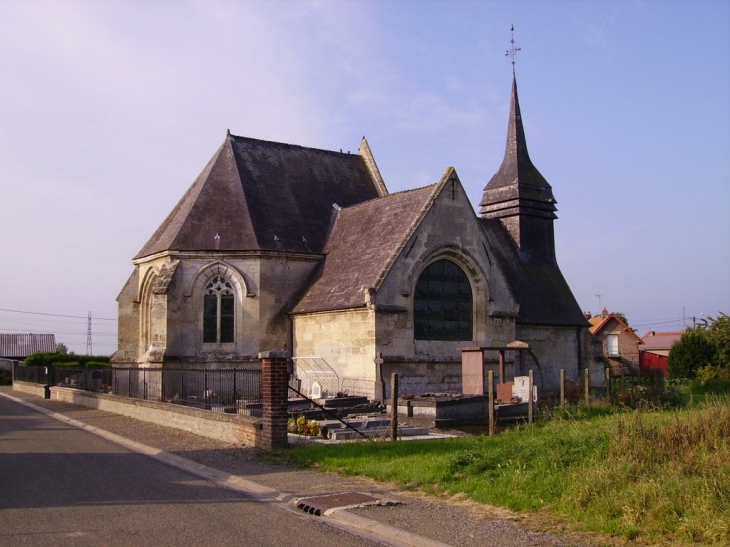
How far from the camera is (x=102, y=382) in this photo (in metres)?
26.8

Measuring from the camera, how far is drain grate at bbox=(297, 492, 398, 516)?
9.03 m

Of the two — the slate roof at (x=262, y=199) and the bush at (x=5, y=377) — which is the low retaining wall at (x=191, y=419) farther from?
the bush at (x=5, y=377)

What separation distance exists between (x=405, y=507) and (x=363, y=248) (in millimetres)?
16037

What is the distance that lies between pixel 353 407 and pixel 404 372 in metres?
2.73

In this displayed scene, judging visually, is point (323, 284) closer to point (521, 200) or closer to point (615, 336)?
point (521, 200)

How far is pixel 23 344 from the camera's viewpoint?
5600cm

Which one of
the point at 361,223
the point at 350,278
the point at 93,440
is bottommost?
the point at 93,440

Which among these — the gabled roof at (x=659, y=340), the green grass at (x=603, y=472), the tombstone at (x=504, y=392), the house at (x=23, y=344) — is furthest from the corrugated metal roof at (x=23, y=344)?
the gabled roof at (x=659, y=340)

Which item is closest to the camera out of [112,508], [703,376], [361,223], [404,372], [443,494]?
[112,508]

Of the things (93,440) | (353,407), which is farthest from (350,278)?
(93,440)

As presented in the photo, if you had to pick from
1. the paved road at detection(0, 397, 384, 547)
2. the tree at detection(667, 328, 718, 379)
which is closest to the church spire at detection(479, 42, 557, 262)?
the tree at detection(667, 328, 718, 379)

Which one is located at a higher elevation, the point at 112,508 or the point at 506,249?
the point at 506,249

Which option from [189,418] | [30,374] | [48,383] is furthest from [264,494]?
[30,374]

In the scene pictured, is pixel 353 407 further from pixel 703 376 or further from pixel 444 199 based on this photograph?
pixel 703 376
